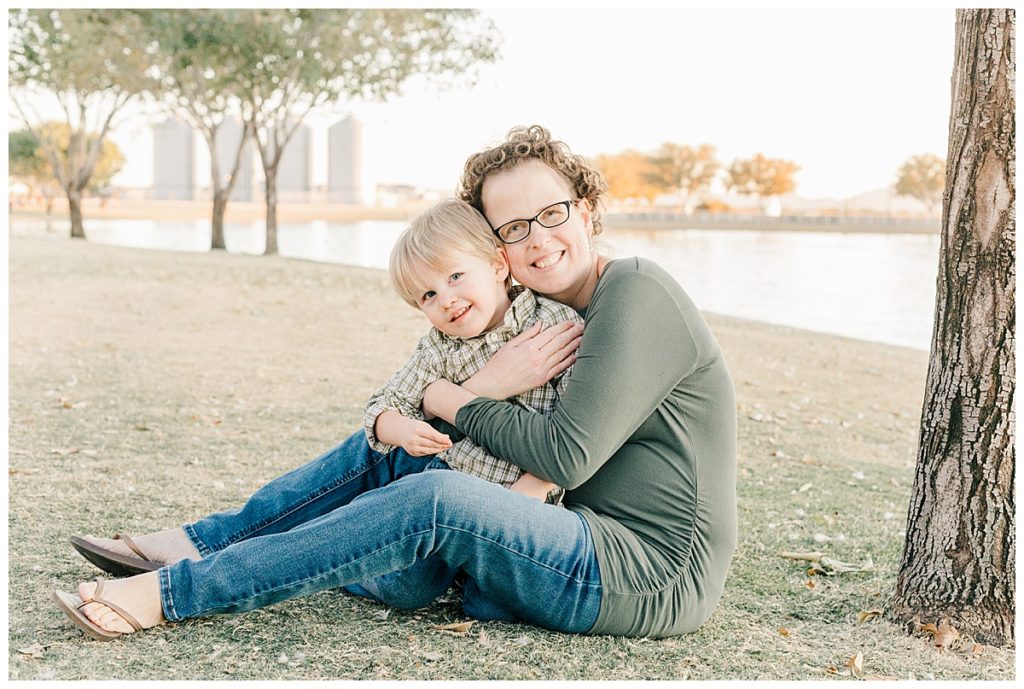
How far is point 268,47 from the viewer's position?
68.9ft

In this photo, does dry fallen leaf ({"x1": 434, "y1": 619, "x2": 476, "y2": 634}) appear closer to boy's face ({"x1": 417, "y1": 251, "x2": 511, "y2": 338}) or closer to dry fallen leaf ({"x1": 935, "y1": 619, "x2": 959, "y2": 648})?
boy's face ({"x1": 417, "y1": 251, "x2": 511, "y2": 338})

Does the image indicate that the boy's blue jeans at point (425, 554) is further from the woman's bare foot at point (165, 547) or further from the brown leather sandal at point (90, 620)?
the woman's bare foot at point (165, 547)

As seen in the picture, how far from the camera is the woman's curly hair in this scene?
3221mm

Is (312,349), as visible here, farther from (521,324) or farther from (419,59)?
(419,59)

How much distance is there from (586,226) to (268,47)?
19.2 meters

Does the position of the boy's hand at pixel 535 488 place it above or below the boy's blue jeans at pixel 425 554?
above

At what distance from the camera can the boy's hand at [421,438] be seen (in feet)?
10.0

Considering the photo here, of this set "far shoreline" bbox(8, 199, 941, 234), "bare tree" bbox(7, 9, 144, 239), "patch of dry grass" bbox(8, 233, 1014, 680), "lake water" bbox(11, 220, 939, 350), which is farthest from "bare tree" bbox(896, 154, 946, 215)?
"patch of dry grass" bbox(8, 233, 1014, 680)

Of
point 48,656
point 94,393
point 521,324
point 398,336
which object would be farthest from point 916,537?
point 398,336

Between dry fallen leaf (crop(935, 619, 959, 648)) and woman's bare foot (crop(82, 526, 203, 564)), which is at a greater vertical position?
woman's bare foot (crop(82, 526, 203, 564))

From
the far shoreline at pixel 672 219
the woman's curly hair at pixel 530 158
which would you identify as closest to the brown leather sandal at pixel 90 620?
the woman's curly hair at pixel 530 158

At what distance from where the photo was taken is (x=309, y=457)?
566 cm

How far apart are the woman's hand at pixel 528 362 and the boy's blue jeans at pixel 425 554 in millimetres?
348

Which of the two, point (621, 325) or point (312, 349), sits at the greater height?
point (621, 325)
